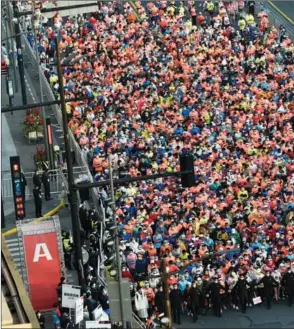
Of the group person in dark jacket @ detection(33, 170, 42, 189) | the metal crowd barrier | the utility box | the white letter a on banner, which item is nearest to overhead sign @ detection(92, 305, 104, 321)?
the utility box

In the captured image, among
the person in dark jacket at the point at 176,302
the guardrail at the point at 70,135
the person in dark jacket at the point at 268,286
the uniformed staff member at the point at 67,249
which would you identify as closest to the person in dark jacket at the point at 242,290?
the person in dark jacket at the point at 268,286

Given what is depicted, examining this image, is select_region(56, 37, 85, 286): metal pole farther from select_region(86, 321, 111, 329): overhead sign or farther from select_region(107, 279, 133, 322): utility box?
select_region(86, 321, 111, 329): overhead sign

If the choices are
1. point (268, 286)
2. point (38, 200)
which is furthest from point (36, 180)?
point (268, 286)

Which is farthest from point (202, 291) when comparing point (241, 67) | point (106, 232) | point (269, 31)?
point (269, 31)

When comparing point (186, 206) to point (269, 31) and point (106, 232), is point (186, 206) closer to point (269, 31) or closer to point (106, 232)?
point (106, 232)

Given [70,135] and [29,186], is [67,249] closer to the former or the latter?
[29,186]

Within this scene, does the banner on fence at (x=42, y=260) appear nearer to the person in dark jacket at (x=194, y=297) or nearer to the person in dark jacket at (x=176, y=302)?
the person in dark jacket at (x=176, y=302)
